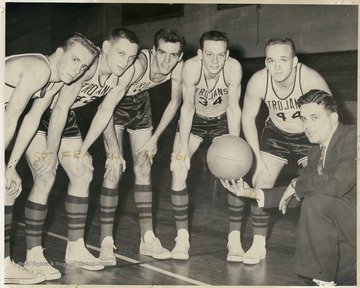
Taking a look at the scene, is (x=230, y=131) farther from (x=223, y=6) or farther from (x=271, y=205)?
(x=223, y=6)

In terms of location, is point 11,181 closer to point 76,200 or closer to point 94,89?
point 76,200

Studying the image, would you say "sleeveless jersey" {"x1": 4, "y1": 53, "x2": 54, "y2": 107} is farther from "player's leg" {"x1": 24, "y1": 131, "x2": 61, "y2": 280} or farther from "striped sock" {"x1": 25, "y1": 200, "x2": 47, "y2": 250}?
"striped sock" {"x1": 25, "y1": 200, "x2": 47, "y2": 250}

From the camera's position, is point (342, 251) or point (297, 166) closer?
point (342, 251)

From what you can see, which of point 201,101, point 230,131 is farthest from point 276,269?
point 201,101

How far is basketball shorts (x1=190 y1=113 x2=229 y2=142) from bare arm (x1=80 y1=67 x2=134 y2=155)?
0.55 m

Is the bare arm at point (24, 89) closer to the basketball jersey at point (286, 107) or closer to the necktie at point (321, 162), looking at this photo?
the basketball jersey at point (286, 107)

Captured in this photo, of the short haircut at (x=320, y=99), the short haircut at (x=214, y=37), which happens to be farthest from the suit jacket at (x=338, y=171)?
the short haircut at (x=214, y=37)

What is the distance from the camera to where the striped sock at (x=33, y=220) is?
12.9 ft

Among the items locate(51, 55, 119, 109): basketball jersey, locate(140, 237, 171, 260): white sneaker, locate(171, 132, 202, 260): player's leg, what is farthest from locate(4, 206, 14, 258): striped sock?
locate(171, 132, 202, 260): player's leg

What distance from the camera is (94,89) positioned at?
13.2 feet

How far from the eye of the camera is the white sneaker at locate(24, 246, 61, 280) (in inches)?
151

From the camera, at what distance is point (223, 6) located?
158 inches

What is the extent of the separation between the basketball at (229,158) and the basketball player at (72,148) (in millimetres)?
791

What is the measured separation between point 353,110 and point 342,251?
3.09ft
